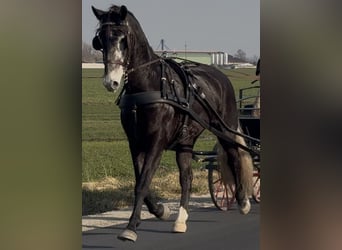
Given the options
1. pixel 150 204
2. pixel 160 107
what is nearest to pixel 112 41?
pixel 160 107

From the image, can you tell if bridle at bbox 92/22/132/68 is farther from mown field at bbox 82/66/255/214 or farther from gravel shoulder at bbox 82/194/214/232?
gravel shoulder at bbox 82/194/214/232

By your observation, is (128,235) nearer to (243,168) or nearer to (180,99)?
(180,99)

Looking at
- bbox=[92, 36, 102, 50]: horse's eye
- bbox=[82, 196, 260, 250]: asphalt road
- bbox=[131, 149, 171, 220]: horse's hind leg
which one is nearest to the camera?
bbox=[92, 36, 102, 50]: horse's eye

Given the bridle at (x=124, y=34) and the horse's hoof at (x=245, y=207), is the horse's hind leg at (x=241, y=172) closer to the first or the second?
the horse's hoof at (x=245, y=207)

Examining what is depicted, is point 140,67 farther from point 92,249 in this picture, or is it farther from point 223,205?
point 223,205

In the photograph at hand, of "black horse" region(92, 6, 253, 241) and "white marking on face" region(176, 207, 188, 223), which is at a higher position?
"black horse" region(92, 6, 253, 241)

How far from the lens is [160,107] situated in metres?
5.28

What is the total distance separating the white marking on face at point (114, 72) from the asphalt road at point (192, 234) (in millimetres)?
1228

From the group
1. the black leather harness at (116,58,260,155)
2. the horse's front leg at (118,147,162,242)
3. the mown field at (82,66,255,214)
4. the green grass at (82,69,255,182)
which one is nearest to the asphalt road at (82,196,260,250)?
the horse's front leg at (118,147,162,242)

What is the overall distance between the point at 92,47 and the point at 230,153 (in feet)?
6.74

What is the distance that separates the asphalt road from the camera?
5383 millimetres
